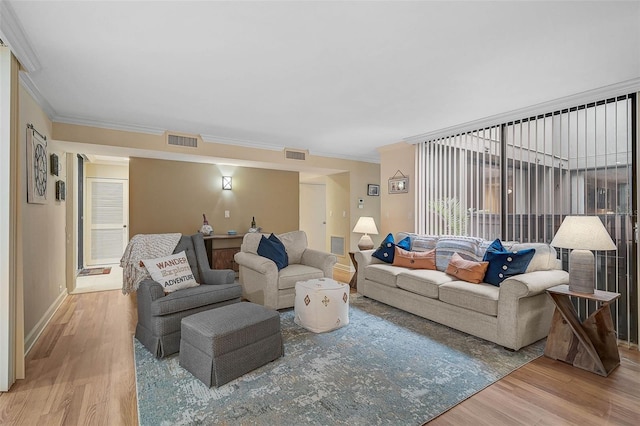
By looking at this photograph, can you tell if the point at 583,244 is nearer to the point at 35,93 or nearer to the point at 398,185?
the point at 398,185

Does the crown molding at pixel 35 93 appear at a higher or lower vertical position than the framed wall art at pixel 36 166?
higher

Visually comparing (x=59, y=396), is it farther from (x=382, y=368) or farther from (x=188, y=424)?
(x=382, y=368)

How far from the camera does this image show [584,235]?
258 centimetres

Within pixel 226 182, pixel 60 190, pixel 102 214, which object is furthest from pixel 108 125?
pixel 102 214

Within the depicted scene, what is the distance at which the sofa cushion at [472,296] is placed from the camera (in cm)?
293

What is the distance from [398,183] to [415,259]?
1.72 m

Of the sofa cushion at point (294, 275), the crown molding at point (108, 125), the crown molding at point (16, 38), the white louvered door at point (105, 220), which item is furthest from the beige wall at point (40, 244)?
the white louvered door at point (105, 220)

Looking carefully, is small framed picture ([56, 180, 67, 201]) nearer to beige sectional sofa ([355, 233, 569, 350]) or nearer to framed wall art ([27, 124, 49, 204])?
framed wall art ([27, 124, 49, 204])

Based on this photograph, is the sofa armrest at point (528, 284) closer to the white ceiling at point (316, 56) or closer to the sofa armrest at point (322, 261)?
the white ceiling at point (316, 56)

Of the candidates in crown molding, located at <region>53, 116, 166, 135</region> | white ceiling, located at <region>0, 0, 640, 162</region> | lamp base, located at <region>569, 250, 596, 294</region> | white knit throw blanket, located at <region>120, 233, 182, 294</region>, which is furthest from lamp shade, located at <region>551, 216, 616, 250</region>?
crown molding, located at <region>53, 116, 166, 135</region>

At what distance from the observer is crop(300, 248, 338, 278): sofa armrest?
4098mm

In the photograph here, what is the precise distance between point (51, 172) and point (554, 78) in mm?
5242

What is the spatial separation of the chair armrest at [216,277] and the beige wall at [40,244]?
1.47m

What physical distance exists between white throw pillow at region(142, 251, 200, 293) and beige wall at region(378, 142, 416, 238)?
3.42 m
